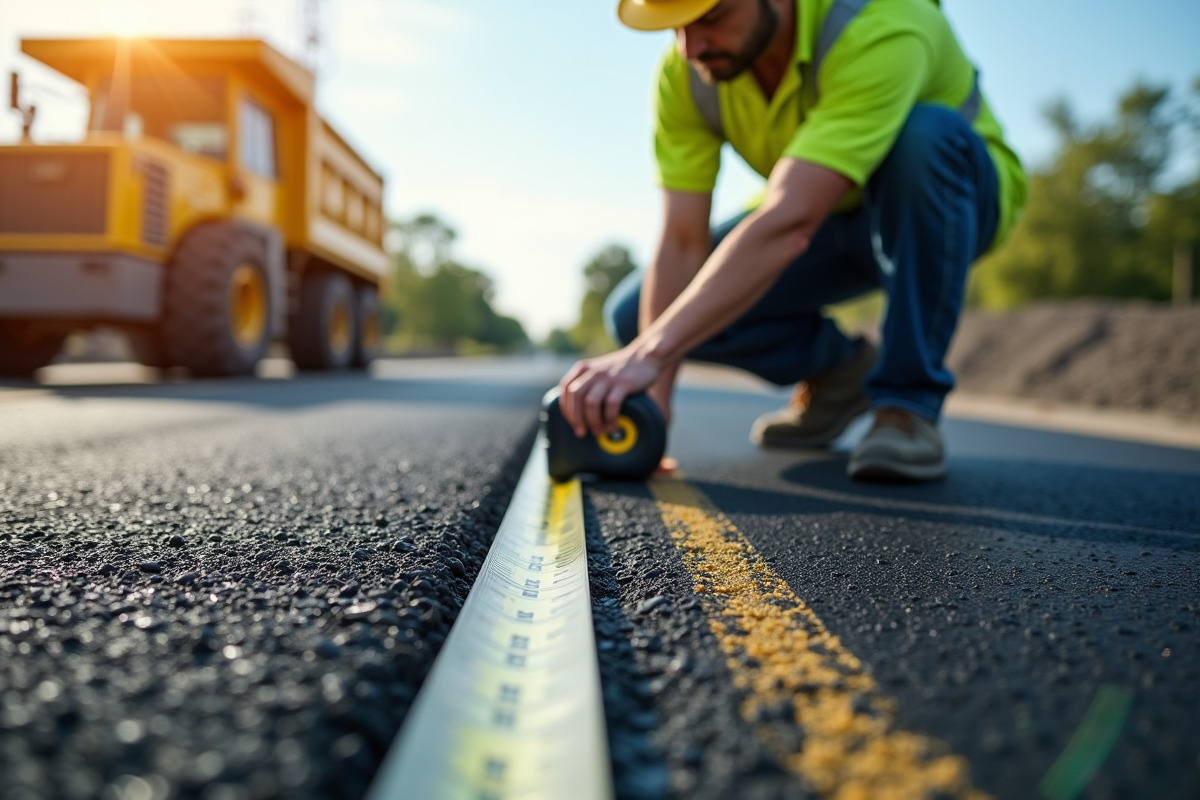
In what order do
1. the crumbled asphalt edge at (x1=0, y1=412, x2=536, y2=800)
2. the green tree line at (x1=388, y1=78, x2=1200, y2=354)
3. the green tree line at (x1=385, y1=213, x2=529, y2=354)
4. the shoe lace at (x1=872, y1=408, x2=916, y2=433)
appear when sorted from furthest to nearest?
the green tree line at (x1=385, y1=213, x2=529, y2=354), the green tree line at (x1=388, y1=78, x2=1200, y2=354), the shoe lace at (x1=872, y1=408, x2=916, y2=433), the crumbled asphalt edge at (x1=0, y1=412, x2=536, y2=800)

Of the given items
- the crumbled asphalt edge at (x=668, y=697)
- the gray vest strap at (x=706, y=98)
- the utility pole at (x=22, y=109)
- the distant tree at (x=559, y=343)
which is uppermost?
the distant tree at (x=559, y=343)

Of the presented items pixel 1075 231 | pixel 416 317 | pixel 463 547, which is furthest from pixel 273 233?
pixel 416 317

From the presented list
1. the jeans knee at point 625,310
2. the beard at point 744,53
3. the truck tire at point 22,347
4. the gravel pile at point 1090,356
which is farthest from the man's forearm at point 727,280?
the truck tire at point 22,347

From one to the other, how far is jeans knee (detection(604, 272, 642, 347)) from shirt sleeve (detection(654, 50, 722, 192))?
0.47 m

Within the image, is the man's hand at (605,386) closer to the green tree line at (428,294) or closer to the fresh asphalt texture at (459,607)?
the fresh asphalt texture at (459,607)

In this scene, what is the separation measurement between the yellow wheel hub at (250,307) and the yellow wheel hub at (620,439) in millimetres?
5876

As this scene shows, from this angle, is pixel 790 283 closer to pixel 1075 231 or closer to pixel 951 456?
pixel 951 456

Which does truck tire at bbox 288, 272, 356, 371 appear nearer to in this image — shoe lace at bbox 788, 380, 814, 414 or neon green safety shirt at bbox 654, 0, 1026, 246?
shoe lace at bbox 788, 380, 814, 414

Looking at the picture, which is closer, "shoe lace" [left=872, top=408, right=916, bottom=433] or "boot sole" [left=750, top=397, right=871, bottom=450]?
"shoe lace" [left=872, top=408, right=916, bottom=433]

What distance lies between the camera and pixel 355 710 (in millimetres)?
727

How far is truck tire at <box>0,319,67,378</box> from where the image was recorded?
6.70 meters

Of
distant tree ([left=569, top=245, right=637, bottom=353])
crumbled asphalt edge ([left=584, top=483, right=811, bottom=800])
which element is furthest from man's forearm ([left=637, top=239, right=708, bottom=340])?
distant tree ([left=569, top=245, right=637, bottom=353])

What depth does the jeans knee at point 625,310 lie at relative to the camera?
2.93m

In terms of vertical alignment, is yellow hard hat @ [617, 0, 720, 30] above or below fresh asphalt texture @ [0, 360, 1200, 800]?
above
